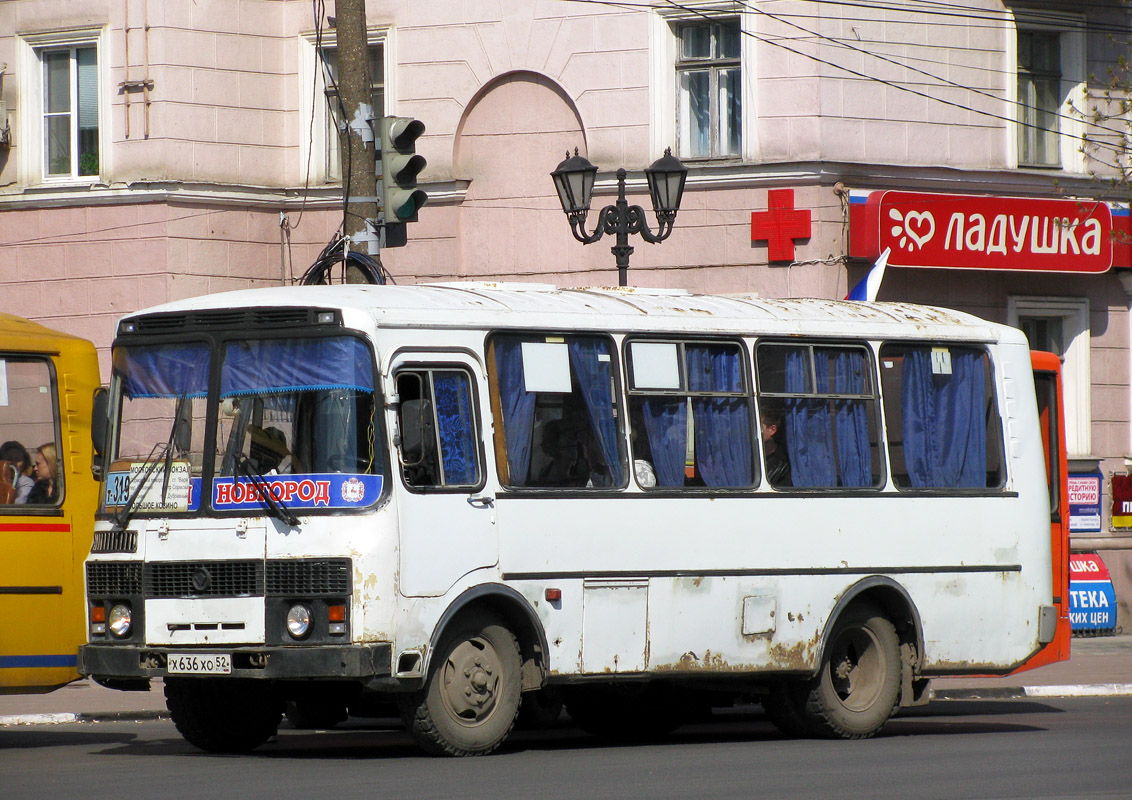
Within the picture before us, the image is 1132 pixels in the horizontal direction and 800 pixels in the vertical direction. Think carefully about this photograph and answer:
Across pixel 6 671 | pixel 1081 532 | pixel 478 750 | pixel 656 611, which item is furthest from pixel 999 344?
pixel 1081 532

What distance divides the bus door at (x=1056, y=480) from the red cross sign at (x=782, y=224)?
5724 mm

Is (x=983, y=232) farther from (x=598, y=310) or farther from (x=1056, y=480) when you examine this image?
(x=598, y=310)

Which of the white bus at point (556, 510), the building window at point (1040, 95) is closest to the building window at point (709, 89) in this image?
the building window at point (1040, 95)

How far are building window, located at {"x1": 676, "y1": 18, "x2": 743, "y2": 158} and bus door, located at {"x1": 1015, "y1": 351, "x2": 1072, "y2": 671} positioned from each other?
22.6 ft

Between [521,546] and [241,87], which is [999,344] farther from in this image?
[241,87]

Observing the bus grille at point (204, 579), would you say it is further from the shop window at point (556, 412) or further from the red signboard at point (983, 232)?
the red signboard at point (983, 232)

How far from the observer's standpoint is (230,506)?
11.3 metres

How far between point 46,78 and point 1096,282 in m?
12.7

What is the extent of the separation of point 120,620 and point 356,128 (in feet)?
16.2

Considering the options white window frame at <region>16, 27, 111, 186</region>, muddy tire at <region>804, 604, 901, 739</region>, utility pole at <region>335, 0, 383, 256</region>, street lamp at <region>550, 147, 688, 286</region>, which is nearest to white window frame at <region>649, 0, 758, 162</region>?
street lamp at <region>550, 147, 688, 286</region>

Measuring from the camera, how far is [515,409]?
38.8 ft

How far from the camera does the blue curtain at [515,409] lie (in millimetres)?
11734

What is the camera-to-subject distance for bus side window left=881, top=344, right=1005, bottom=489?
44.4ft

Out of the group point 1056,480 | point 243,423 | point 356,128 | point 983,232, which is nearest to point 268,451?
point 243,423
